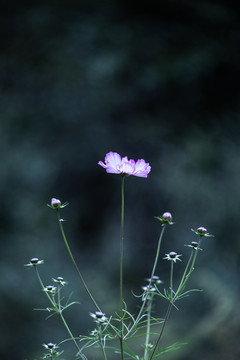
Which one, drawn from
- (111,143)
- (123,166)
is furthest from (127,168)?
(111,143)

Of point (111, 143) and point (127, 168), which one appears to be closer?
point (127, 168)

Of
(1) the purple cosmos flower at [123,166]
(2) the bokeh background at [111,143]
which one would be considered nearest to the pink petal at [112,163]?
(1) the purple cosmos flower at [123,166]

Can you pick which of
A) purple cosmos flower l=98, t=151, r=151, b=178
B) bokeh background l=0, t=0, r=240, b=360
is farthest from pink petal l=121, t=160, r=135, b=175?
bokeh background l=0, t=0, r=240, b=360

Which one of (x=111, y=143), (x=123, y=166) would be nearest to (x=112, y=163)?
(x=123, y=166)

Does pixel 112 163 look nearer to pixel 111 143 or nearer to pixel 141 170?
pixel 141 170

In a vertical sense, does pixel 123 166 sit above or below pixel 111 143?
below

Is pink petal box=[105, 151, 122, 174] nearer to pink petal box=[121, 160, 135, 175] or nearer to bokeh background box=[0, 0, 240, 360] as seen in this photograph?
pink petal box=[121, 160, 135, 175]

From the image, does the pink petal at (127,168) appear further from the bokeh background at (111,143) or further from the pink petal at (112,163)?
the bokeh background at (111,143)
